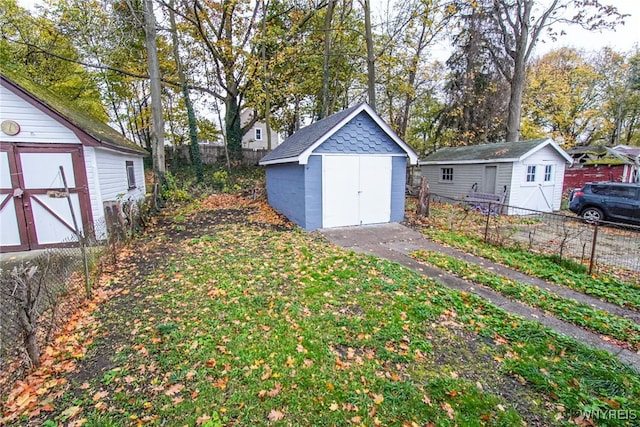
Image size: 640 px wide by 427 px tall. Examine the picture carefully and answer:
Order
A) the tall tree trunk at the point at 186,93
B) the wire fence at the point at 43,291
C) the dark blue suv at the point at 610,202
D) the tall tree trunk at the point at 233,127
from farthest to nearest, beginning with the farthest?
the tall tree trunk at the point at 233,127
the tall tree trunk at the point at 186,93
the dark blue suv at the point at 610,202
the wire fence at the point at 43,291

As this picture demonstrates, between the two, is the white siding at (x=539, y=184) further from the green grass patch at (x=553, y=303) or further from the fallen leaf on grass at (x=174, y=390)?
the fallen leaf on grass at (x=174, y=390)

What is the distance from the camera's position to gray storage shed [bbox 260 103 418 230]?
9023mm

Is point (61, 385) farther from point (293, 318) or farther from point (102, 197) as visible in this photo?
point (102, 197)

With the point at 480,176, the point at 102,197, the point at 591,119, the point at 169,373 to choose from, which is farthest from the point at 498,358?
the point at 591,119

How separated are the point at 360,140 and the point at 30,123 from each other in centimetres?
875

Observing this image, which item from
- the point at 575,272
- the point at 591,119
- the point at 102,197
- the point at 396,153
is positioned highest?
the point at 591,119

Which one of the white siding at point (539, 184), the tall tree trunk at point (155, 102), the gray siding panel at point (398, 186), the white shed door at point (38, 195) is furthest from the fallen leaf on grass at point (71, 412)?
the white siding at point (539, 184)

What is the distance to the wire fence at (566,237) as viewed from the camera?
6500 mm

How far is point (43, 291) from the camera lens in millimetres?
4176

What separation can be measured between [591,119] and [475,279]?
106 feet

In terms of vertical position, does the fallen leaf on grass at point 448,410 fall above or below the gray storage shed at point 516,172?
below

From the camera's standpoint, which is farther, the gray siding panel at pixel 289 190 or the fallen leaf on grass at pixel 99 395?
the gray siding panel at pixel 289 190

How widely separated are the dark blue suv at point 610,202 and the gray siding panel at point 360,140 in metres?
7.59

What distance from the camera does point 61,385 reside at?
9.75 ft
